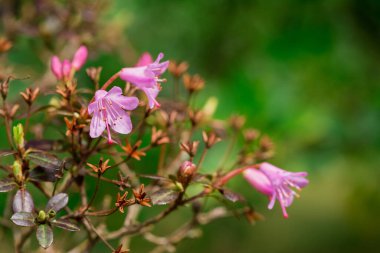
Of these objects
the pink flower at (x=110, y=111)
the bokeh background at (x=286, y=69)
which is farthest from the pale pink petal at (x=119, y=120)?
the bokeh background at (x=286, y=69)

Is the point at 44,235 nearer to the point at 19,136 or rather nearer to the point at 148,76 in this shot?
the point at 19,136

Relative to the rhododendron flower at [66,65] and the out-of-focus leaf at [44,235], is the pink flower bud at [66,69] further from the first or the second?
the out-of-focus leaf at [44,235]

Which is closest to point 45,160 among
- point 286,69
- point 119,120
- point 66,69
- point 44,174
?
point 44,174

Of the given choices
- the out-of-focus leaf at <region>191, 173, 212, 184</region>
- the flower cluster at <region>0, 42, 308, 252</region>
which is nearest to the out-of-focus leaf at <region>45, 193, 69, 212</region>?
the flower cluster at <region>0, 42, 308, 252</region>

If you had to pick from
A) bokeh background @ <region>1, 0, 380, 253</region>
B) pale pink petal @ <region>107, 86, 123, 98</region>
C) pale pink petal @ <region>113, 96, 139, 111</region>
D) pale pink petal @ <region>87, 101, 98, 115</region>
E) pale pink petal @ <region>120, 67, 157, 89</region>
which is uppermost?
pale pink petal @ <region>120, 67, 157, 89</region>

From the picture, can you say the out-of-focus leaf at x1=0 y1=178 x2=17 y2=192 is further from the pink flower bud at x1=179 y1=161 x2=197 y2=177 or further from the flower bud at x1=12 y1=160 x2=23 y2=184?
the pink flower bud at x1=179 y1=161 x2=197 y2=177
